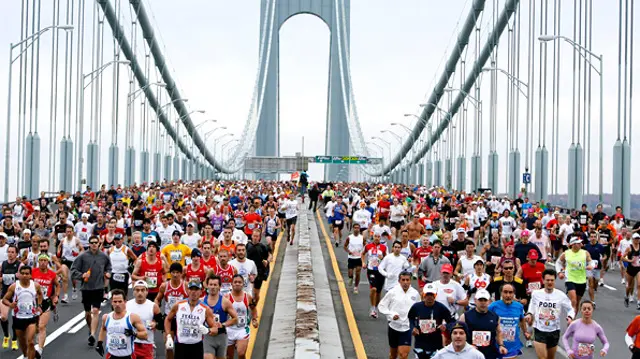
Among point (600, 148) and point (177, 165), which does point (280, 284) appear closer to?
point (600, 148)

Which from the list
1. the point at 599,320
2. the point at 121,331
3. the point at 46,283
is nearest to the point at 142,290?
the point at 121,331

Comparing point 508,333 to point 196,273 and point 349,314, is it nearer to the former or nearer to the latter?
point 196,273

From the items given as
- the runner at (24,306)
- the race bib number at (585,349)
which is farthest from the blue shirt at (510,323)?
the runner at (24,306)

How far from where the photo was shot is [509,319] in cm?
983

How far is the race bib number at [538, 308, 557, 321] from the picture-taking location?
34.8ft

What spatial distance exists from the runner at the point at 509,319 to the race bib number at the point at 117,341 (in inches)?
135

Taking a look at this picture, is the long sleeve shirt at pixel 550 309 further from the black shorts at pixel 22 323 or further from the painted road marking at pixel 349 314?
the black shorts at pixel 22 323

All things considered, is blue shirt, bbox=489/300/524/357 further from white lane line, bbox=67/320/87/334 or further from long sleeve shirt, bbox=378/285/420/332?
white lane line, bbox=67/320/87/334

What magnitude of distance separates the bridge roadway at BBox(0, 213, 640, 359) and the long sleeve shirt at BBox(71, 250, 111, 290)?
2.13 ft

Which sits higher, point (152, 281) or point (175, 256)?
point (175, 256)

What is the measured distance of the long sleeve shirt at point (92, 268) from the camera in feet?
42.8

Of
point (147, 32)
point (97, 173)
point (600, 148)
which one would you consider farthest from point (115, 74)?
point (600, 148)

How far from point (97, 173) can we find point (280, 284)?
104 feet

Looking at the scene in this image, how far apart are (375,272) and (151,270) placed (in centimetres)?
372
